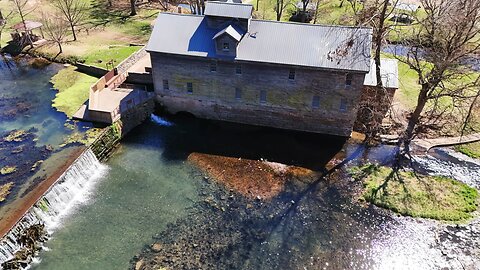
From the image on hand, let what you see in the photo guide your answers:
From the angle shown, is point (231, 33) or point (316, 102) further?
point (316, 102)

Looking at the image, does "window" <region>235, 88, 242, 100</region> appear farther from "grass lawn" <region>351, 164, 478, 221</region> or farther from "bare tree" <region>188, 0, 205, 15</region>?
"bare tree" <region>188, 0, 205, 15</region>

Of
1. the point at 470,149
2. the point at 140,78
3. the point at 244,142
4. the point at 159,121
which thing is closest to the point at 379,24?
the point at 470,149

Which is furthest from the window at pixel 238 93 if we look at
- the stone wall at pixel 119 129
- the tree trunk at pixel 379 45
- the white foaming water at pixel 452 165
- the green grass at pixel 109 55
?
the green grass at pixel 109 55

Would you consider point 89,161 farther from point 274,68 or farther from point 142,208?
point 274,68

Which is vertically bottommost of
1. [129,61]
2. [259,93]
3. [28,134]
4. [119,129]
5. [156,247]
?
[156,247]

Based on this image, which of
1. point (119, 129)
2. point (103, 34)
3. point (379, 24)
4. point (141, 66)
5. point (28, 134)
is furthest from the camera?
point (103, 34)

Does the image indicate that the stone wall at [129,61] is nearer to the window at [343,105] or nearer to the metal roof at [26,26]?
the metal roof at [26,26]

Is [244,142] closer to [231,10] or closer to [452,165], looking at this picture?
[231,10]
